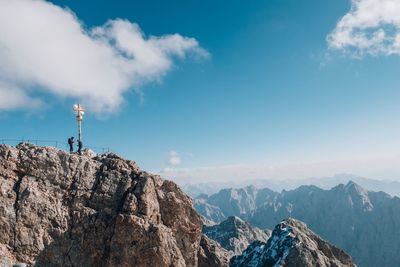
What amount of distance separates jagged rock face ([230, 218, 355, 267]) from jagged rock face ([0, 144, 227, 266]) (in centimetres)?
5603

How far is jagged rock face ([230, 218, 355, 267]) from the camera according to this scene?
104750mm

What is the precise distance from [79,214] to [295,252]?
70031 mm

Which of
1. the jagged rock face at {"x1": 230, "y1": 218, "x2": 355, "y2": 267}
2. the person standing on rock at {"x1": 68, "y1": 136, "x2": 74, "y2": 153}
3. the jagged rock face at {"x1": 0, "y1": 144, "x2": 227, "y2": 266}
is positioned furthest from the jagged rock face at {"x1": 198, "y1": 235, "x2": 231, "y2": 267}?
the person standing on rock at {"x1": 68, "y1": 136, "x2": 74, "y2": 153}

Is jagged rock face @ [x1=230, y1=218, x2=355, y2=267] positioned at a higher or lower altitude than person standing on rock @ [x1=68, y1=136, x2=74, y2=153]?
lower

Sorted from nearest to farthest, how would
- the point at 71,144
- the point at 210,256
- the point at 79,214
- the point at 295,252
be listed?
the point at 79,214 < the point at 71,144 < the point at 210,256 < the point at 295,252

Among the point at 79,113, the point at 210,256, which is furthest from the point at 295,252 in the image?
the point at 79,113

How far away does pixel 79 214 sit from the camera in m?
52.0

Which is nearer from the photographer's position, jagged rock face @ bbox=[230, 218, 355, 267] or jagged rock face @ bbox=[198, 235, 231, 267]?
jagged rock face @ bbox=[198, 235, 231, 267]

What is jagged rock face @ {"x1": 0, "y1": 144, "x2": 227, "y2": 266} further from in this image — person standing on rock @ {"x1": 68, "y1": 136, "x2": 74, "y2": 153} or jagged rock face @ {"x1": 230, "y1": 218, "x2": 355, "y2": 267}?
jagged rock face @ {"x1": 230, "y1": 218, "x2": 355, "y2": 267}

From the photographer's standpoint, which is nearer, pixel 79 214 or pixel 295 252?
pixel 79 214

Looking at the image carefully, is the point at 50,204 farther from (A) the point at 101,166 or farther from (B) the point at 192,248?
(B) the point at 192,248

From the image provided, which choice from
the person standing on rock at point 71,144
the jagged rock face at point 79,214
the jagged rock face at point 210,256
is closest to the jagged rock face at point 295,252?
the jagged rock face at point 210,256

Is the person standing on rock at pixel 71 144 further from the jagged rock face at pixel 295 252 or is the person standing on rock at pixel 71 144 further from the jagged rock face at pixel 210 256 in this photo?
the jagged rock face at pixel 295 252

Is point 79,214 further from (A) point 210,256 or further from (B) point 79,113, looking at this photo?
(A) point 210,256
